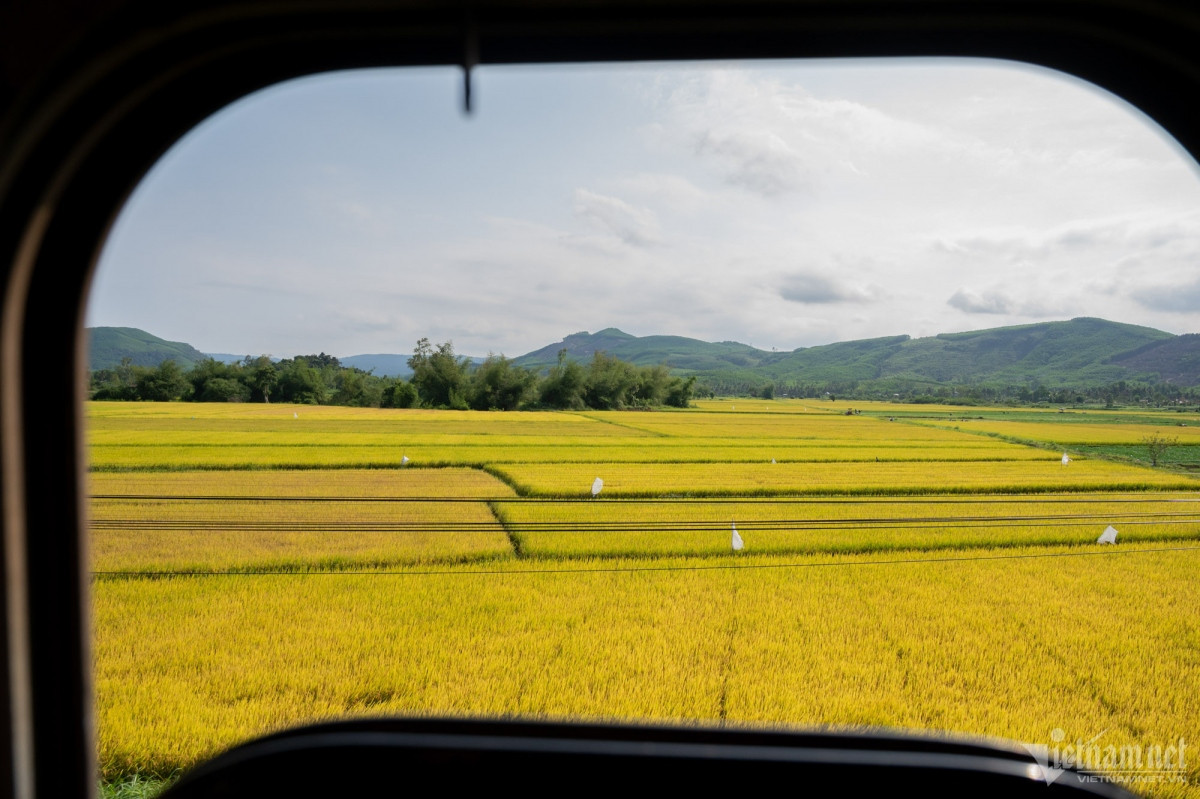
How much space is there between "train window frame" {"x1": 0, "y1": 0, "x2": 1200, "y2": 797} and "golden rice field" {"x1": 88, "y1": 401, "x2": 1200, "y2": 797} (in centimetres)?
89

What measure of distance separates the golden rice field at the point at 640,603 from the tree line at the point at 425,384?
19348mm

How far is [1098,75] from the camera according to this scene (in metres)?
0.99

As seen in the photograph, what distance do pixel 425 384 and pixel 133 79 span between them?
43.0m

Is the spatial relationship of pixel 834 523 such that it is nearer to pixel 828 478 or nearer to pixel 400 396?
pixel 828 478

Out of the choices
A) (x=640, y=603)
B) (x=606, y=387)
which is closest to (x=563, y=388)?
(x=606, y=387)

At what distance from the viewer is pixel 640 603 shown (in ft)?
20.9

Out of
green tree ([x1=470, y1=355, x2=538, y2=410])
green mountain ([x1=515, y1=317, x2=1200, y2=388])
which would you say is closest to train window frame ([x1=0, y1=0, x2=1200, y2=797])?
green mountain ([x1=515, y1=317, x2=1200, y2=388])

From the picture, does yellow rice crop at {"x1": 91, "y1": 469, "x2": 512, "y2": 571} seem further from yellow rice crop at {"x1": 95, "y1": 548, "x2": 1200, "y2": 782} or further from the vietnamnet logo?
the vietnamnet logo

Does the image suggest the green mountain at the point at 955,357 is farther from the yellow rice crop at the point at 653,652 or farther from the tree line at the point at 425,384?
the yellow rice crop at the point at 653,652

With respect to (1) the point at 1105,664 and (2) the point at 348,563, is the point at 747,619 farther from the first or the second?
(2) the point at 348,563

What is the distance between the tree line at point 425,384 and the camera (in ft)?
104

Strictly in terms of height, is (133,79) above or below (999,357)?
below

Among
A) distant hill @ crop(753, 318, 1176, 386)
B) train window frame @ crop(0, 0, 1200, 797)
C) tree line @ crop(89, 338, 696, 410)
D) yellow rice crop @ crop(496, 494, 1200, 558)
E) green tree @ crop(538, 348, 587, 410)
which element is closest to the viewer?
train window frame @ crop(0, 0, 1200, 797)

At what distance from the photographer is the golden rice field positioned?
4.12 metres
